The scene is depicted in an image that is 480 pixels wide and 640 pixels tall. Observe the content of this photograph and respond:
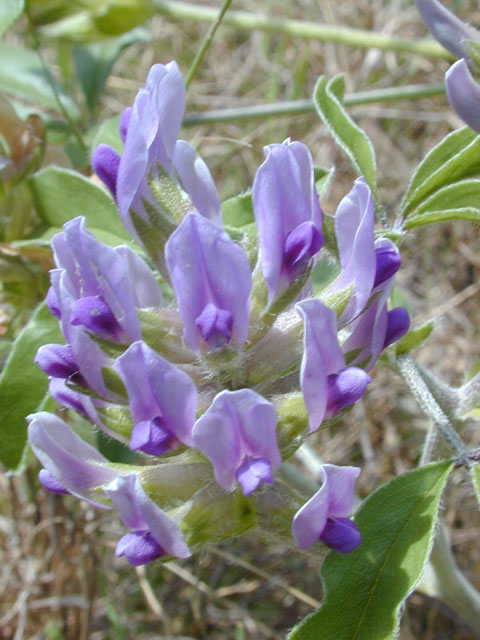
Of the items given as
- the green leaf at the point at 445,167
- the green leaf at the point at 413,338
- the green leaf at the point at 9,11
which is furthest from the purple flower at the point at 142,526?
the green leaf at the point at 9,11

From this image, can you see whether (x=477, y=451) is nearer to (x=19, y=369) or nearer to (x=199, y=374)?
(x=199, y=374)

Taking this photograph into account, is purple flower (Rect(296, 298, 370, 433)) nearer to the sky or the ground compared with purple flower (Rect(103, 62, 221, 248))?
nearer to the ground

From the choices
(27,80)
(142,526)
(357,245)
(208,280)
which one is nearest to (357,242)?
(357,245)

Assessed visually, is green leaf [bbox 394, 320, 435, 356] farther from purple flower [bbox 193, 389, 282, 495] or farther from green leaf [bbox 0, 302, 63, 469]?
green leaf [bbox 0, 302, 63, 469]

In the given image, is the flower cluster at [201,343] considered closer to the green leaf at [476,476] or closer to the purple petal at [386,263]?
the purple petal at [386,263]

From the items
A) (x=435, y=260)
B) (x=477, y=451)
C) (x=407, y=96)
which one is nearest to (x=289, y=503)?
(x=477, y=451)

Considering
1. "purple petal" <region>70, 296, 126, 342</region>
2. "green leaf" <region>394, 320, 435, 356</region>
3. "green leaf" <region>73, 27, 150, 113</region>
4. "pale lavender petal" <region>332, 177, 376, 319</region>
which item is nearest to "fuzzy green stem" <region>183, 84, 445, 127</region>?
"green leaf" <region>73, 27, 150, 113</region>
